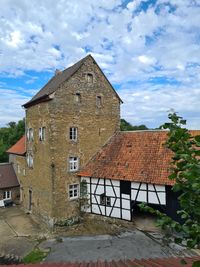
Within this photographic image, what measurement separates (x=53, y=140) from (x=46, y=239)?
5.77m

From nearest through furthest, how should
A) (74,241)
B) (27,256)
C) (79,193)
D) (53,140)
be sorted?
1. (27,256)
2. (74,241)
3. (53,140)
4. (79,193)

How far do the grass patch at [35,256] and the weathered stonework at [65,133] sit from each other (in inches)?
132

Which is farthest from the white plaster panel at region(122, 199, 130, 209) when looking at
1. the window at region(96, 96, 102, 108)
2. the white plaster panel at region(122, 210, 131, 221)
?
the window at region(96, 96, 102, 108)

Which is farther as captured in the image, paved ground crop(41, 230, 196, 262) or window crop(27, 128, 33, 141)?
window crop(27, 128, 33, 141)

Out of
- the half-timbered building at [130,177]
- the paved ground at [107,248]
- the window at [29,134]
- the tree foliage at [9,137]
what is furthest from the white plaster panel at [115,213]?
the tree foliage at [9,137]

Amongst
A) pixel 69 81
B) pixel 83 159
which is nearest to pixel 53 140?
pixel 83 159

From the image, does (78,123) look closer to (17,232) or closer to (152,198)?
(152,198)

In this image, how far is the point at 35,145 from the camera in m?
18.8

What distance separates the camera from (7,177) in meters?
23.6

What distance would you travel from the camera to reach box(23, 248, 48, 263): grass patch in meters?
12.2

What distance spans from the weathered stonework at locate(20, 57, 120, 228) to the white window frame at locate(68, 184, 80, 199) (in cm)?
28

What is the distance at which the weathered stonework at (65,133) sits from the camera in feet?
54.1

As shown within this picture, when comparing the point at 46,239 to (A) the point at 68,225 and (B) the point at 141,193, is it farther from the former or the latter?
(B) the point at 141,193

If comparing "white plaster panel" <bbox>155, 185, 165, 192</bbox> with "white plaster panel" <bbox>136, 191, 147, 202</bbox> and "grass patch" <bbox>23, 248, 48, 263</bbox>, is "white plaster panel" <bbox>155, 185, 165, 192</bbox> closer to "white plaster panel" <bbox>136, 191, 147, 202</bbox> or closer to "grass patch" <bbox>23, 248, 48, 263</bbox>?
"white plaster panel" <bbox>136, 191, 147, 202</bbox>
